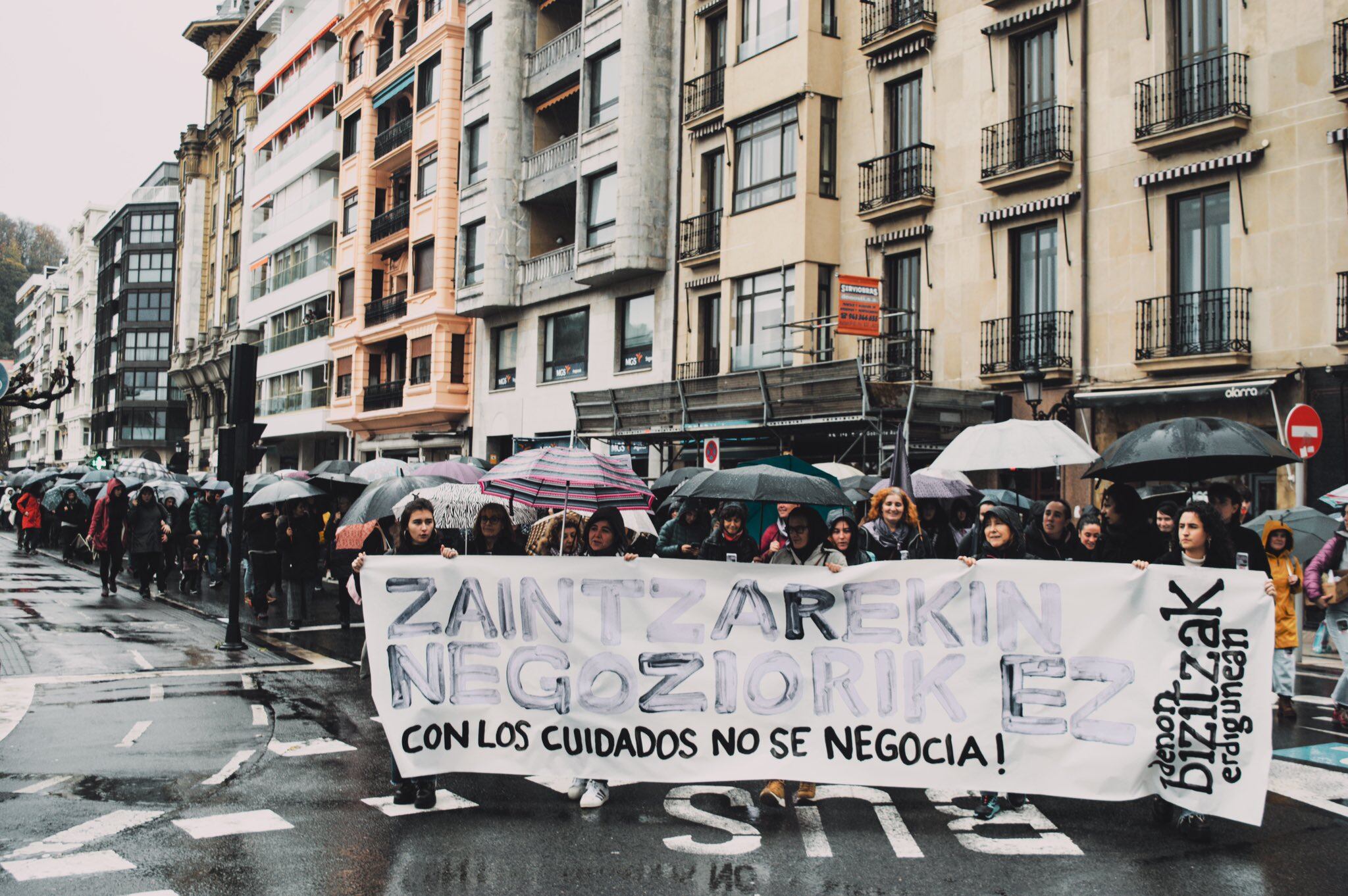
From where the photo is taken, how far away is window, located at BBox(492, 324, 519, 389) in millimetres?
36156

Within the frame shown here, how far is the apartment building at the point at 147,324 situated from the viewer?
282 ft

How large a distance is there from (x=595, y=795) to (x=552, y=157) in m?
29.0

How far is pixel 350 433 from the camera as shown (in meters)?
47.3

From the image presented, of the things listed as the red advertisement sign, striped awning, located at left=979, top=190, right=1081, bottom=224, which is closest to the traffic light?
the red advertisement sign

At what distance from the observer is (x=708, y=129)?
2880 centimetres

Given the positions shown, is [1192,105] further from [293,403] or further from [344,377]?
[293,403]

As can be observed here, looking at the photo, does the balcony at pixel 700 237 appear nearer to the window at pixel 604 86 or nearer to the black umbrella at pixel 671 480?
the window at pixel 604 86

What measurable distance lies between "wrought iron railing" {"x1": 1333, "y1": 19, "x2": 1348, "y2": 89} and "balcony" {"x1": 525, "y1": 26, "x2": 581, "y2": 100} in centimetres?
1974

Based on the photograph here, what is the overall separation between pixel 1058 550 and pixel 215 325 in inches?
2575

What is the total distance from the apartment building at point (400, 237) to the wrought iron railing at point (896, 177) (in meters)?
17.2

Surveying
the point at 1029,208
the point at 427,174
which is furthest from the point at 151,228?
the point at 1029,208

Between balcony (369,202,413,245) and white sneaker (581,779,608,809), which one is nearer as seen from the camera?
white sneaker (581,779,608,809)

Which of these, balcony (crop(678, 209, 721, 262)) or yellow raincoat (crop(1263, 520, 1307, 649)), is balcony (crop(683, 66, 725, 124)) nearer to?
balcony (crop(678, 209, 721, 262))

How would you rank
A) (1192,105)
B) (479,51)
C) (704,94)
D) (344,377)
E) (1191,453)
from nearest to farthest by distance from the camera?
(1191,453)
(1192,105)
(704,94)
(479,51)
(344,377)
